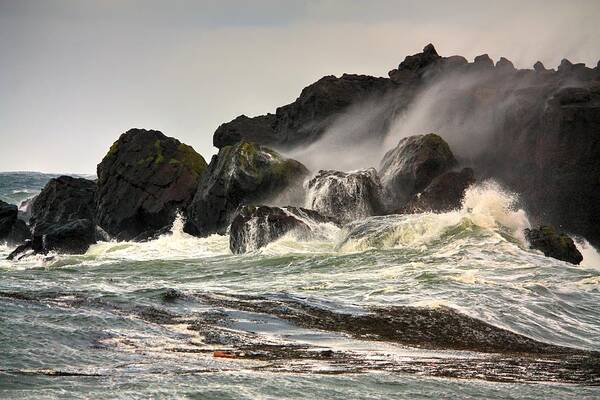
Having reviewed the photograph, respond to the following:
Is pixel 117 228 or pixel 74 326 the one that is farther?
pixel 117 228

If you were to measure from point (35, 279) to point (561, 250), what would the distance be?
16.6 m

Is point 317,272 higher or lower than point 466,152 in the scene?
lower

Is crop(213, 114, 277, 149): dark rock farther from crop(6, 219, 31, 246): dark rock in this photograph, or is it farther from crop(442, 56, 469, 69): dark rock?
crop(6, 219, 31, 246): dark rock

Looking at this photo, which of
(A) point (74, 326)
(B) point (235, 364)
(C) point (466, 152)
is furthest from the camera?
(C) point (466, 152)

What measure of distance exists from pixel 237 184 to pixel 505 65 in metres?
20.4

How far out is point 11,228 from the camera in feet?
151

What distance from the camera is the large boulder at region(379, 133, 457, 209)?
39.6 meters

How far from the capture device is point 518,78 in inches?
2019

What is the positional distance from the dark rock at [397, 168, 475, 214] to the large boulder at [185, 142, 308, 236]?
30.3ft

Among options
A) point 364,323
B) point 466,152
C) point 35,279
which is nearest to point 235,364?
point 364,323

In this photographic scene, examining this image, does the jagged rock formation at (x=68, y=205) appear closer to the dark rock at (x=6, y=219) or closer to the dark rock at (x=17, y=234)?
the dark rock at (x=17, y=234)

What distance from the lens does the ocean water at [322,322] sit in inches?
350

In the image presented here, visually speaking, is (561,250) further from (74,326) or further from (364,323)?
(74,326)

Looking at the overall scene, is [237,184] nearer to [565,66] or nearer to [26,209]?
[565,66]
